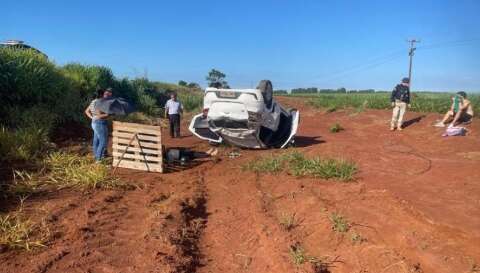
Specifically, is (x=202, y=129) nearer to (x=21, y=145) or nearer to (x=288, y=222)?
(x=21, y=145)

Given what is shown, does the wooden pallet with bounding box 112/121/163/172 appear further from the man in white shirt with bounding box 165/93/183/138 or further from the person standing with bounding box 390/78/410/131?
the person standing with bounding box 390/78/410/131

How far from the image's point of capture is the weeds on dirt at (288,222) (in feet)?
18.7

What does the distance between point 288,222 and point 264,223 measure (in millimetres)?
329

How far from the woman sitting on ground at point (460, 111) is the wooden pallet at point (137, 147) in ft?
31.4

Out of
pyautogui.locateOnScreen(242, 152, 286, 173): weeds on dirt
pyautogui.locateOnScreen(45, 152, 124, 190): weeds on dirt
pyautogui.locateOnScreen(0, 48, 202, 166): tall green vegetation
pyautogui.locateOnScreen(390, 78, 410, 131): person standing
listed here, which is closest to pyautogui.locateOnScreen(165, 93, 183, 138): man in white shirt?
pyautogui.locateOnScreen(0, 48, 202, 166): tall green vegetation

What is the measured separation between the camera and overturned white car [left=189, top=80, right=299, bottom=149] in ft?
34.1

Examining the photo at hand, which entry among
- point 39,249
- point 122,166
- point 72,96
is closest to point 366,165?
point 122,166

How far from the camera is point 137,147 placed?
8945 millimetres

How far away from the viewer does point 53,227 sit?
5.35m

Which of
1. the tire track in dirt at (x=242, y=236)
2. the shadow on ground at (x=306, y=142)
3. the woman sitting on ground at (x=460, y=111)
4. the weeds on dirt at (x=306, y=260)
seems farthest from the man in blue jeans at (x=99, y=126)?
the woman sitting on ground at (x=460, y=111)

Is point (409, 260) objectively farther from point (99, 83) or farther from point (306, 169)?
point (99, 83)

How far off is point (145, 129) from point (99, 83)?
35.3 ft

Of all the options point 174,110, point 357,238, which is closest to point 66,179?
point 357,238

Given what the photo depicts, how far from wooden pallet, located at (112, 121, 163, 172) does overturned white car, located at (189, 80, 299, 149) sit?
210 centimetres
